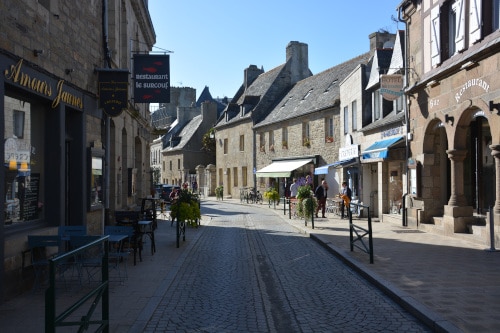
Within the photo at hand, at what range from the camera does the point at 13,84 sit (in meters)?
6.68

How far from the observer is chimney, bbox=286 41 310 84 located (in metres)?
38.7

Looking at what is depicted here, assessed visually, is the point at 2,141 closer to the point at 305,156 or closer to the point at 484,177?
the point at 484,177

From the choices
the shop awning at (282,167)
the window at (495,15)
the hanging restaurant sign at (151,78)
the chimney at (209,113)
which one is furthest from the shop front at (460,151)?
the chimney at (209,113)

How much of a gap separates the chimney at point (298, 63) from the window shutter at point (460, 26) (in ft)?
87.3

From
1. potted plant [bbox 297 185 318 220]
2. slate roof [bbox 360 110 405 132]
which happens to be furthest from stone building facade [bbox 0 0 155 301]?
slate roof [bbox 360 110 405 132]

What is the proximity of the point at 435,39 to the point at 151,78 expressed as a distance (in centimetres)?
786

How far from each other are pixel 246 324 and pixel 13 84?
4389 mm

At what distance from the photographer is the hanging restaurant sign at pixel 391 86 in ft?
53.0

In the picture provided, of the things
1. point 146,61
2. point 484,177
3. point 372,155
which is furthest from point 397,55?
point 146,61

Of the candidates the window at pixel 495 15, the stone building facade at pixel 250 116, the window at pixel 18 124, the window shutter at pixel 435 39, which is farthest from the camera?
the stone building facade at pixel 250 116

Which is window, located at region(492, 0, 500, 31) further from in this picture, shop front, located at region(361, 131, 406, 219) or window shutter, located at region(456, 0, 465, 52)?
shop front, located at region(361, 131, 406, 219)

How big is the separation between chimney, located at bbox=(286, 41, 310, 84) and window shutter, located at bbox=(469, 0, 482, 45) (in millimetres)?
27571

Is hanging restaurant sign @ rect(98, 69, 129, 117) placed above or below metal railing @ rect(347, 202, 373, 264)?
above

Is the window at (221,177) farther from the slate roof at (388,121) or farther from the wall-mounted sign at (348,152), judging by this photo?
the slate roof at (388,121)
